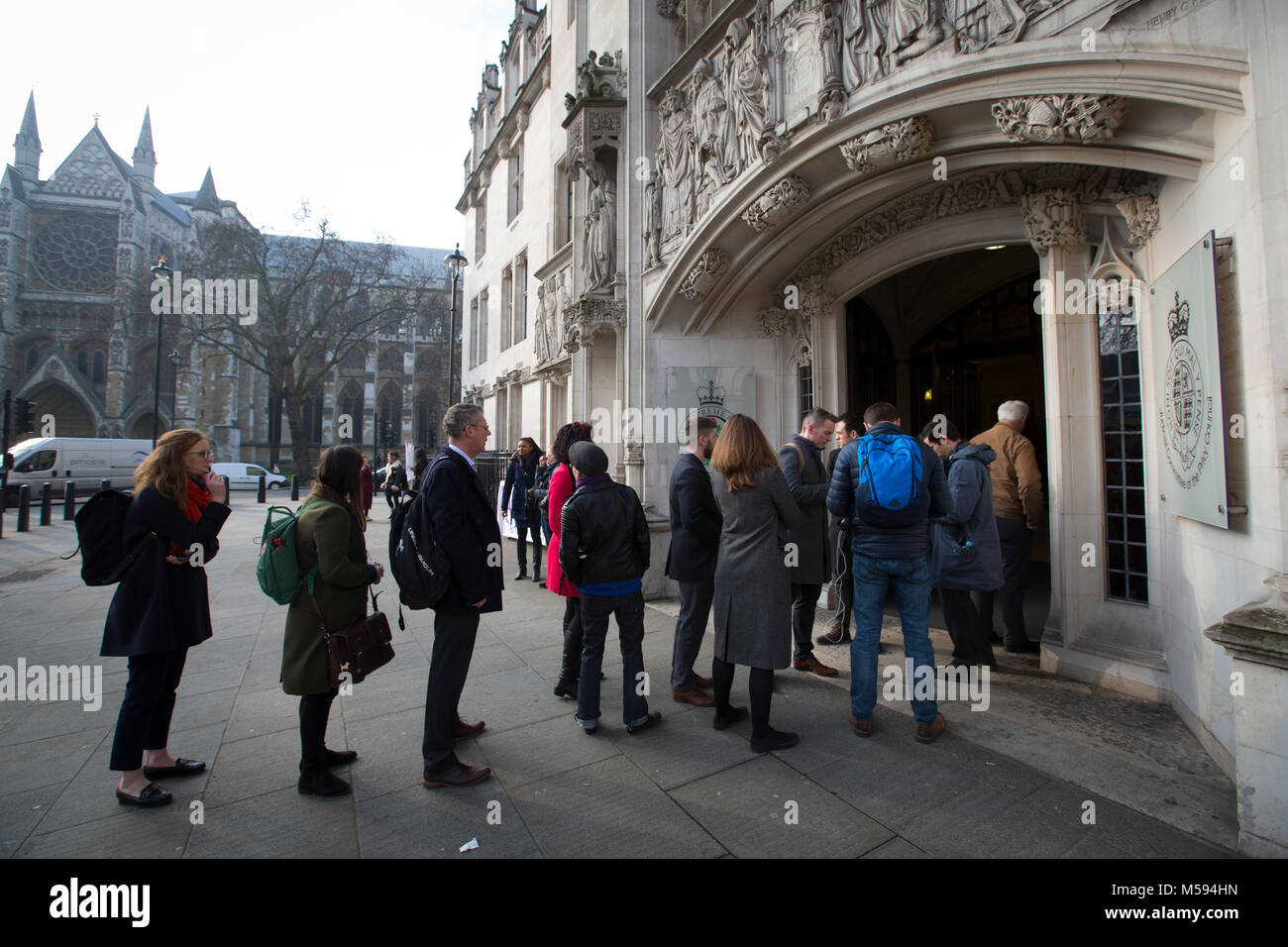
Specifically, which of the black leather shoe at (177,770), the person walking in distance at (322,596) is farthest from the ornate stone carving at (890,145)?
the black leather shoe at (177,770)

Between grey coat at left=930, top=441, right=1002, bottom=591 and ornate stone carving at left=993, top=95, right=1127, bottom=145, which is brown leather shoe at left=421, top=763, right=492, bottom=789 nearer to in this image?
grey coat at left=930, top=441, right=1002, bottom=591

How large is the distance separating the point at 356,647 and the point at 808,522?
3.22 metres

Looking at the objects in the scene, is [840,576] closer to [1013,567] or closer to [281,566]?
[1013,567]

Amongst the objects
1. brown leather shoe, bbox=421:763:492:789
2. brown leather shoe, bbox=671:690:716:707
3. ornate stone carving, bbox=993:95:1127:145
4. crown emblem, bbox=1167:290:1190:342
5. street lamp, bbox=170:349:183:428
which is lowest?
brown leather shoe, bbox=421:763:492:789

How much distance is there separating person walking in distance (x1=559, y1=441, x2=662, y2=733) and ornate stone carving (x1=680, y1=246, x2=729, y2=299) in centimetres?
407

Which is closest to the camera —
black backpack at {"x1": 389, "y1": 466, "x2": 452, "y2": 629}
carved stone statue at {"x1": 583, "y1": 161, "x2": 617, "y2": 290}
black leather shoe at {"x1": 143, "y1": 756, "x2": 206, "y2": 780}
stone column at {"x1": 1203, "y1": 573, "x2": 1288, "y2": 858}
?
stone column at {"x1": 1203, "y1": 573, "x2": 1288, "y2": 858}

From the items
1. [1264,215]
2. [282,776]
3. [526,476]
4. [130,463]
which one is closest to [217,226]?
[130,463]

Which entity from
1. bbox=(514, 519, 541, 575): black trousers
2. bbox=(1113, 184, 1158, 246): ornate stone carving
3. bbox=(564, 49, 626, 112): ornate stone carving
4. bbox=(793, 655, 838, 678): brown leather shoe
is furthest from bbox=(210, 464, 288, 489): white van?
bbox=(1113, 184, 1158, 246): ornate stone carving

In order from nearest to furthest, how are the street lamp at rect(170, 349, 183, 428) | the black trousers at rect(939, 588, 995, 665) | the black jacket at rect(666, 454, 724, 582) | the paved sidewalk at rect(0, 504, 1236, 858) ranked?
the paved sidewalk at rect(0, 504, 1236, 858) < the black jacket at rect(666, 454, 724, 582) < the black trousers at rect(939, 588, 995, 665) < the street lamp at rect(170, 349, 183, 428)

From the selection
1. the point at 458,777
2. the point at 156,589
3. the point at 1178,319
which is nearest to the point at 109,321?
the point at 156,589

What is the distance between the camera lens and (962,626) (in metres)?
4.39

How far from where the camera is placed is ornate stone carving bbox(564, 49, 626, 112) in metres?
8.45

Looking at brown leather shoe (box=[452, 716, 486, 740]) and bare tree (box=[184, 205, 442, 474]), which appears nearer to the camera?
brown leather shoe (box=[452, 716, 486, 740])
